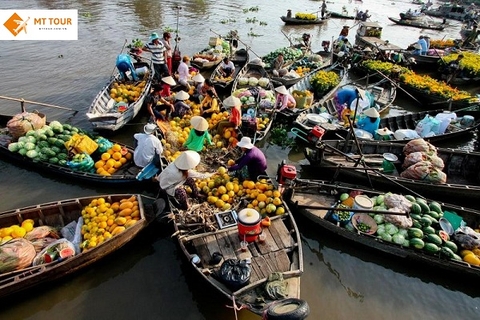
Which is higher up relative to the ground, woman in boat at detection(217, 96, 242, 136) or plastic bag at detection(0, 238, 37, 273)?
woman in boat at detection(217, 96, 242, 136)

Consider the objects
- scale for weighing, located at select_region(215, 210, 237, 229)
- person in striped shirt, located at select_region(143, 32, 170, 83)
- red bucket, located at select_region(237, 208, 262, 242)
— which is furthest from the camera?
person in striped shirt, located at select_region(143, 32, 170, 83)

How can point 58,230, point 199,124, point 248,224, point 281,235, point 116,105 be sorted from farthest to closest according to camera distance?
point 116,105
point 199,124
point 58,230
point 281,235
point 248,224

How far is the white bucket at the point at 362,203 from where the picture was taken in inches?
333

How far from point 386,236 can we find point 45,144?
11.0 m

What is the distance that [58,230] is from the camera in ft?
27.0

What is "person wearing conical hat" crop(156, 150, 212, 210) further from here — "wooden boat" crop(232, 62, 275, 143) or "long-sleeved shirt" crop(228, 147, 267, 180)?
"wooden boat" crop(232, 62, 275, 143)

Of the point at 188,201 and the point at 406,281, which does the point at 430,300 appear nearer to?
the point at 406,281

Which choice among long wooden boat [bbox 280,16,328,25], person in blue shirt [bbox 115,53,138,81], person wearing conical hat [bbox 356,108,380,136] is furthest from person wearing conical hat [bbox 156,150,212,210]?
long wooden boat [bbox 280,16,328,25]

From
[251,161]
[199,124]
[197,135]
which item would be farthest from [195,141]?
[251,161]

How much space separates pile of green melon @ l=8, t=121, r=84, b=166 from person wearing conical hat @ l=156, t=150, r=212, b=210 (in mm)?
4467

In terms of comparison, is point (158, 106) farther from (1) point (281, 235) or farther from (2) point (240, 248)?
(1) point (281, 235)

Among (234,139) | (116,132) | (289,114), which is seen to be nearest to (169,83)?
(116,132)

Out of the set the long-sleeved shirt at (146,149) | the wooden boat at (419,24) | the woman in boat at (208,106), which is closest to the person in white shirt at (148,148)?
the long-sleeved shirt at (146,149)

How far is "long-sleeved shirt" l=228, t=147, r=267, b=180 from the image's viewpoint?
8727 millimetres
